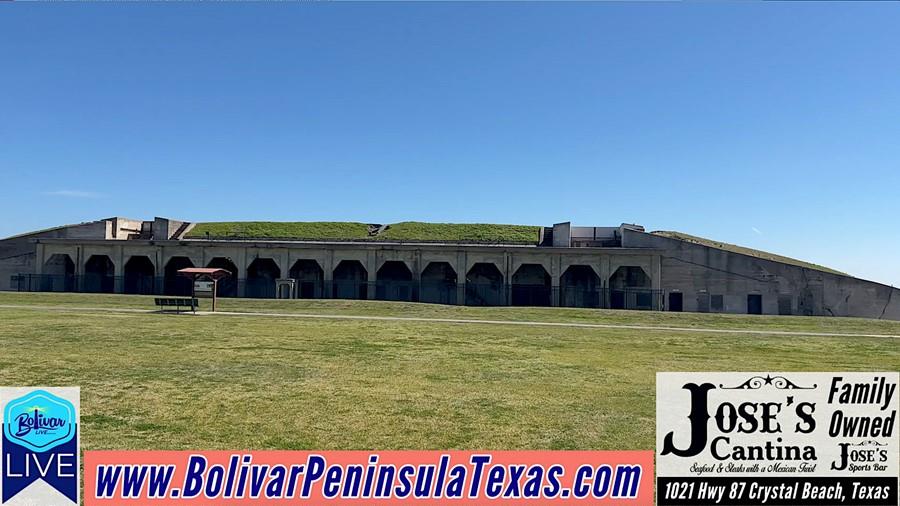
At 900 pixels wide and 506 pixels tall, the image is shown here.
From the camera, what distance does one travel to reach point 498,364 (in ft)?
49.2

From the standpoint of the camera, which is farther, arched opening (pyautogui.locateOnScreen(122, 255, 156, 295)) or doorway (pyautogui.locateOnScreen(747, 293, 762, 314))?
arched opening (pyautogui.locateOnScreen(122, 255, 156, 295))

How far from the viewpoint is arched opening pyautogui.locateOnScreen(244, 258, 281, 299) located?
50.6m

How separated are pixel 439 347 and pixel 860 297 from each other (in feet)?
131

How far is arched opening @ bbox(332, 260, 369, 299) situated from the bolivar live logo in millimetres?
43676

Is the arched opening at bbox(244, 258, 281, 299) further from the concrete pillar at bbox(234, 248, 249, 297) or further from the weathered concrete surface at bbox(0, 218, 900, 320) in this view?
the weathered concrete surface at bbox(0, 218, 900, 320)

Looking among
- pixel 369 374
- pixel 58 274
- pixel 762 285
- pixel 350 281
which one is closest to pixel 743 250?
pixel 762 285

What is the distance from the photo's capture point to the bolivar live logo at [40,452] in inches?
227

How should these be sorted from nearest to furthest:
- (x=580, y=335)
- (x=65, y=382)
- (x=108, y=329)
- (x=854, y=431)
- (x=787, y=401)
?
(x=854, y=431) → (x=787, y=401) → (x=65, y=382) → (x=108, y=329) → (x=580, y=335)

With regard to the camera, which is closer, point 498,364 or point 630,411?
point 630,411

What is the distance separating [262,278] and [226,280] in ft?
12.3

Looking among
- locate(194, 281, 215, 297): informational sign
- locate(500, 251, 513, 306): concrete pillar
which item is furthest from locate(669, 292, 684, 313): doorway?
locate(194, 281, 215, 297): informational sign

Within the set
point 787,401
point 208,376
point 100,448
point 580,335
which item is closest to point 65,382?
point 208,376

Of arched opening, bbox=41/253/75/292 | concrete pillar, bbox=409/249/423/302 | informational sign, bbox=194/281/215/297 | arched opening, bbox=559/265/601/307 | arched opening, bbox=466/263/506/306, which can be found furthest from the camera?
arched opening, bbox=41/253/75/292

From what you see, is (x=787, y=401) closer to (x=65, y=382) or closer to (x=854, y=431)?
(x=854, y=431)
